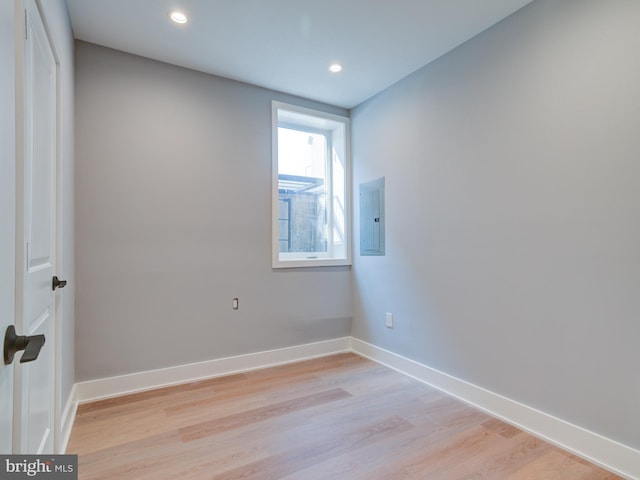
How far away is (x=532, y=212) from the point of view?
6.56ft

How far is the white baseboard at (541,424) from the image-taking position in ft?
5.31

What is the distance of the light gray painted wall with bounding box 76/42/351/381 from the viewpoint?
243cm

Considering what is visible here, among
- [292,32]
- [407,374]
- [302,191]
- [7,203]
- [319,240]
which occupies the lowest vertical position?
[407,374]

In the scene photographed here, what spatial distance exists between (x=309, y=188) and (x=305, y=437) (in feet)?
7.77

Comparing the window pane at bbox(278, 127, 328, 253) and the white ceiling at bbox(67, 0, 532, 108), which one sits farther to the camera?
the window pane at bbox(278, 127, 328, 253)

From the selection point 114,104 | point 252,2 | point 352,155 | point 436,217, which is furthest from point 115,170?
point 436,217

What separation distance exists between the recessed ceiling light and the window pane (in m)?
1.37

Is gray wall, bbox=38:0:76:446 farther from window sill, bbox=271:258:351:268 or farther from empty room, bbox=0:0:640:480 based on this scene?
window sill, bbox=271:258:351:268

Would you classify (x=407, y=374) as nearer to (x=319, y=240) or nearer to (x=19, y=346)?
(x=319, y=240)

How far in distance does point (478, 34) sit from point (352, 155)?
1548mm

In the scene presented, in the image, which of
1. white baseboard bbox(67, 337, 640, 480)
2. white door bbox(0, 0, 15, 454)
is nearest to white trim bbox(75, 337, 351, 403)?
white baseboard bbox(67, 337, 640, 480)

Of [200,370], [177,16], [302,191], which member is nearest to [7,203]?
[177,16]

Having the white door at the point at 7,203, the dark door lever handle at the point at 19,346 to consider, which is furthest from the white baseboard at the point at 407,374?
the dark door lever handle at the point at 19,346

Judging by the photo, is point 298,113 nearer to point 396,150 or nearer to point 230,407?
point 396,150
